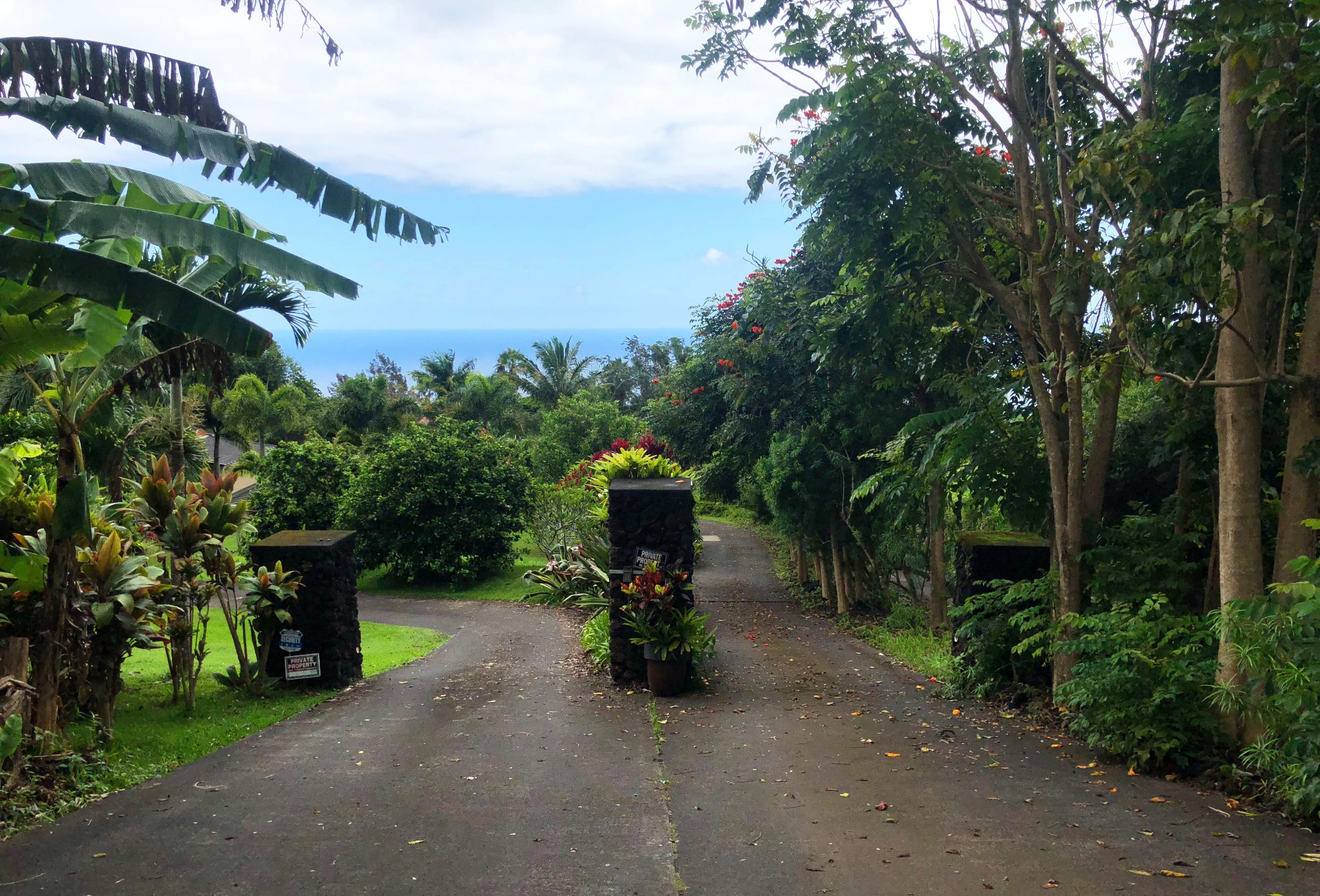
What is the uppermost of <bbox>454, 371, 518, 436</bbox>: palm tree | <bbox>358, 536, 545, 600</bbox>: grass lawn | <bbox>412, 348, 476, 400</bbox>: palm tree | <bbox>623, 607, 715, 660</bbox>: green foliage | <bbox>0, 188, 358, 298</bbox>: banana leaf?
<bbox>412, 348, 476, 400</bbox>: palm tree

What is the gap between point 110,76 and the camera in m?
6.18

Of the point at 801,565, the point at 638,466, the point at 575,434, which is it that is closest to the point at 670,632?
the point at 638,466

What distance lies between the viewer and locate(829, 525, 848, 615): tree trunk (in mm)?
16938

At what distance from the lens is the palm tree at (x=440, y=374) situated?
144 feet

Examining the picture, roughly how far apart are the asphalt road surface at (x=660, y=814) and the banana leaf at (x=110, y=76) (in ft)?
14.3

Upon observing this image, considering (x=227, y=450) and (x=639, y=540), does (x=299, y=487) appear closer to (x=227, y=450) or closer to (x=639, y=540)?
(x=639, y=540)

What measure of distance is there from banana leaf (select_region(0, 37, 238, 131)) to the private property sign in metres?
5.27

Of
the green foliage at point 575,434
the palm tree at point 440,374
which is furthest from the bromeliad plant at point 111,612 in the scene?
the palm tree at point 440,374

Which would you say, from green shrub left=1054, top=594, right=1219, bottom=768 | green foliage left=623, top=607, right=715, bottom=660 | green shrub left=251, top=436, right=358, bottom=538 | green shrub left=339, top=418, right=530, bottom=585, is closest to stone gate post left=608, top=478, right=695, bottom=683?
green foliage left=623, top=607, right=715, bottom=660

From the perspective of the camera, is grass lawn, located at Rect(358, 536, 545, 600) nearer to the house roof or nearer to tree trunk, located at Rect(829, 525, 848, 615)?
tree trunk, located at Rect(829, 525, 848, 615)

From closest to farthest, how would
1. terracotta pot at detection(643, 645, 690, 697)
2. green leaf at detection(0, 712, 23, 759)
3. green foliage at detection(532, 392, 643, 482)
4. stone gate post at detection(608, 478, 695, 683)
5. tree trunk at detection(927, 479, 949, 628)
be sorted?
green leaf at detection(0, 712, 23, 759) → terracotta pot at detection(643, 645, 690, 697) → stone gate post at detection(608, 478, 695, 683) → tree trunk at detection(927, 479, 949, 628) → green foliage at detection(532, 392, 643, 482)

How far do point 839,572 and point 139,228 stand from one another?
13.8m

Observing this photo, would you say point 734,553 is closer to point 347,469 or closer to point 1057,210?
point 347,469

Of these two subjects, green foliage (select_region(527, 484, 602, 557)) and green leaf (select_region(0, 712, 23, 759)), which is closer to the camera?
green leaf (select_region(0, 712, 23, 759))
